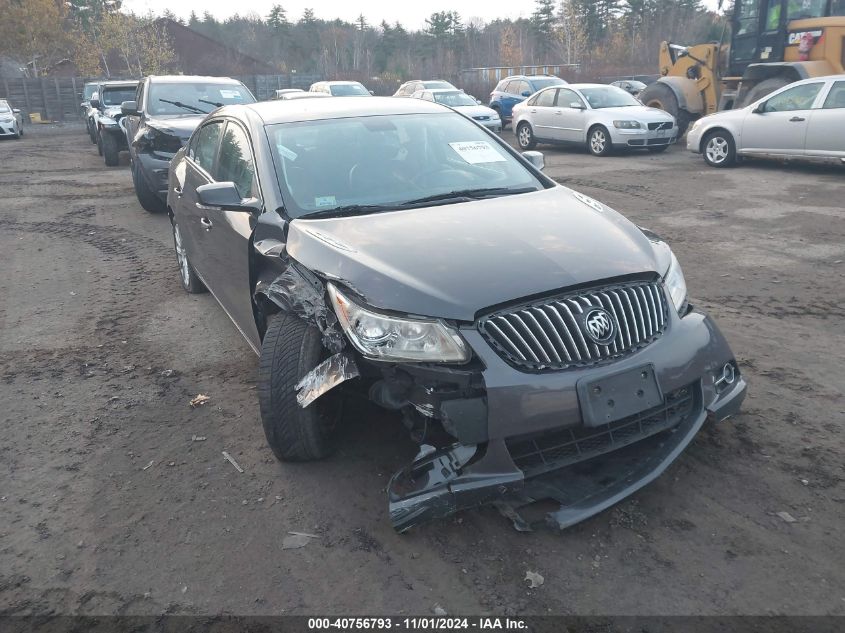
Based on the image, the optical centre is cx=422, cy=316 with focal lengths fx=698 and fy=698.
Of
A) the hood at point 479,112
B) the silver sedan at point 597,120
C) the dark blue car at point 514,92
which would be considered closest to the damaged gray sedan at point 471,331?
the silver sedan at point 597,120

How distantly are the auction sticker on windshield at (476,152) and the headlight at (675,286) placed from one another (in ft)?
4.82

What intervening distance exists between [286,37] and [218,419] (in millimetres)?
75018

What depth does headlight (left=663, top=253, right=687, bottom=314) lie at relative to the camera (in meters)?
3.28

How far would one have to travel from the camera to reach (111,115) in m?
15.2

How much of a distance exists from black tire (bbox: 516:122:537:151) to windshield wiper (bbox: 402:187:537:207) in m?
13.6

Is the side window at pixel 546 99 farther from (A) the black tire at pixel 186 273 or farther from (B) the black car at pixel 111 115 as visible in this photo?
(A) the black tire at pixel 186 273

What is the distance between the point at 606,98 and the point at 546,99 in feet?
5.04

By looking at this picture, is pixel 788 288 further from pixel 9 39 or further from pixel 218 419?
pixel 9 39

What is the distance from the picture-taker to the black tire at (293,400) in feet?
10.8

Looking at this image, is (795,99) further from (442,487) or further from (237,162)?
(442,487)

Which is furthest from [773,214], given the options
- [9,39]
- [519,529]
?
[9,39]

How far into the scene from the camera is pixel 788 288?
604cm

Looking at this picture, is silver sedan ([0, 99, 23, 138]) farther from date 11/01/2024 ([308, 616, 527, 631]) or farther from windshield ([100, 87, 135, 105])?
date 11/01/2024 ([308, 616, 527, 631])

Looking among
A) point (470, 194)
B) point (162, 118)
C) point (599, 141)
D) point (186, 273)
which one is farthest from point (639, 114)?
point (470, 194)
